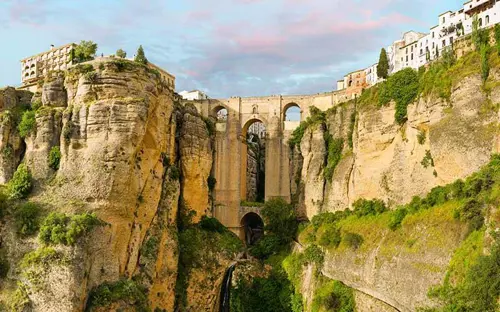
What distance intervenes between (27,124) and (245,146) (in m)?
22.9

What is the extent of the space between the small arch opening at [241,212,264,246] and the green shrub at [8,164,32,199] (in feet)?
77.6

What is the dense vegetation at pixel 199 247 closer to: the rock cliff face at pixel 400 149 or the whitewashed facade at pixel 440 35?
the rock cliff face at pixel 400 149

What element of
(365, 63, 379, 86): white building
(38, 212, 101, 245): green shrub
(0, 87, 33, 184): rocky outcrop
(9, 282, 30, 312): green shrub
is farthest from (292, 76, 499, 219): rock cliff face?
(9, 282, 30, 312): green shrub

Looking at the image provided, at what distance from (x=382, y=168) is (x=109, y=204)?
19.3 meters

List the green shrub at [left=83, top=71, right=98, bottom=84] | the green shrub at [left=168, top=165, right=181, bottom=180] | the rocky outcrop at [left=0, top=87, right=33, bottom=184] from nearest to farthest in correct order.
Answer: the green shrub at [left=83, top=71, right=98, bottom=84], the rocky outcrop at [left=0, top=87, right=33, bottom=184], the green shrub at [left=168, top=165, right=181, bottom=180]

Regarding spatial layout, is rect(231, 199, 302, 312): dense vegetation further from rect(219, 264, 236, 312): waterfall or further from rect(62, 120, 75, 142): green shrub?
rect(62, 120, 75, 142): green shrub

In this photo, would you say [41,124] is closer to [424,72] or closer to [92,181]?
[92,181]

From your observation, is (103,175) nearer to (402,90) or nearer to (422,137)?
(422,137)

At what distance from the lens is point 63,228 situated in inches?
1266

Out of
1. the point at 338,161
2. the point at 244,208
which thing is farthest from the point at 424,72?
the point at 244,208

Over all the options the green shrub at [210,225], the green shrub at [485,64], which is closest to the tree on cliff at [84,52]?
the green shrub at [210,225]

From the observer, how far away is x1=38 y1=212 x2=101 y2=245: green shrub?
104 ft

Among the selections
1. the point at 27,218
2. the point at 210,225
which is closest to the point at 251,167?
the point at 210,225

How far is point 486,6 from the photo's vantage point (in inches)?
1826
